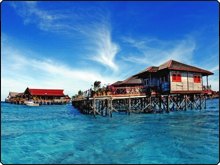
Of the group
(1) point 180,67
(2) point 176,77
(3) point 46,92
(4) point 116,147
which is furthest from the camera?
(3) point 46,92

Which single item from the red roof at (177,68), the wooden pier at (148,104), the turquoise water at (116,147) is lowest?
the turquoise water at (116,147)

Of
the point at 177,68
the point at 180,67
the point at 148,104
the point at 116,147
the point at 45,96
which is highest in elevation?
the point at 180,67

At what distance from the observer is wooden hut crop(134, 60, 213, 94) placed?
93.6 feet

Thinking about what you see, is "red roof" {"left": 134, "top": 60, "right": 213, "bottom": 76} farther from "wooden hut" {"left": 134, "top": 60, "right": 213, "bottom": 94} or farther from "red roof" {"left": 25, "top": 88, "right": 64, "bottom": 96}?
"red roof" {"left": 25, "top": 88, "right": 64, "bottom": 96}

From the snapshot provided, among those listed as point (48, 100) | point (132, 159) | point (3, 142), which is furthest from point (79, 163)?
point (48, 100)

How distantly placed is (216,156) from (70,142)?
23.8 feet

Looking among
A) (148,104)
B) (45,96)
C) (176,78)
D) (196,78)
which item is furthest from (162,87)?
(45,96)

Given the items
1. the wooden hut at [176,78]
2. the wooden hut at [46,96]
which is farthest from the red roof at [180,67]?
the wooden hut at [46,96]

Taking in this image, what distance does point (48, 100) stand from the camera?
72.8 m

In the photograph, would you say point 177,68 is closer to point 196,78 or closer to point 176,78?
point 176,78

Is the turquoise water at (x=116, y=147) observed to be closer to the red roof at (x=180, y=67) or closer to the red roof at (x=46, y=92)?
the red roof at (x=180, y=67)

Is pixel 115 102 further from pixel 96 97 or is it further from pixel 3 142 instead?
pixel 3 142

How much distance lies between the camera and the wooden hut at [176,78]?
28531mm

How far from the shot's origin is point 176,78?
28.8 meters
